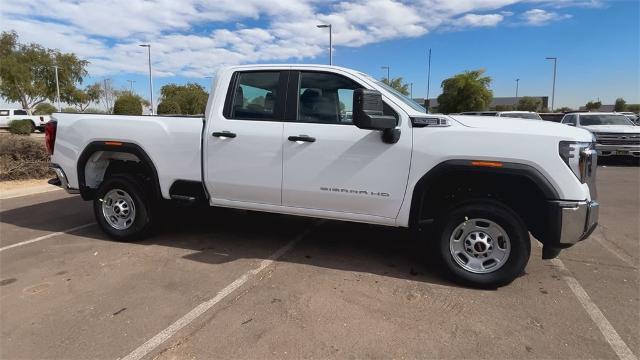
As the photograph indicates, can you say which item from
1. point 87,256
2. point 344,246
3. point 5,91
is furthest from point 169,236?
point 5,91

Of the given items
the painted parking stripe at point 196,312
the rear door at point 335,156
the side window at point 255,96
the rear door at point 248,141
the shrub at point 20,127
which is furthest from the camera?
the shrub at point 20,127

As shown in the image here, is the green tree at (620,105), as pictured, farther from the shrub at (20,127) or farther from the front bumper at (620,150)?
the shrub at (20,127)

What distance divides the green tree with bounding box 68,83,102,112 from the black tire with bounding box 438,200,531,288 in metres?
49.6

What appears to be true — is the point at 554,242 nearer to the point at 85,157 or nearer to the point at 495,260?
the point at 495,260

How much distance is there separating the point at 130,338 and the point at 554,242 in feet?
11.3

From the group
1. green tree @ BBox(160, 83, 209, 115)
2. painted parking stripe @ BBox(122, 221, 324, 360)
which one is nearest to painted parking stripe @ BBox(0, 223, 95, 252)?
painted parking stripe @ BBox(122, 221, 324, 360)

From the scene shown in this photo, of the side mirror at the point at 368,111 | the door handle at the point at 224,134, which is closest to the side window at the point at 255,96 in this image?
the door handle at the point at 224,134

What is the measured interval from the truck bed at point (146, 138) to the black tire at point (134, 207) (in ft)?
1.15

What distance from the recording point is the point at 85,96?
51.9 m

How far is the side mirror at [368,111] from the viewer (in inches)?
148

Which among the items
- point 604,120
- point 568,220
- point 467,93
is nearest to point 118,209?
point 568,220

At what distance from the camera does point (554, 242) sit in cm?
374

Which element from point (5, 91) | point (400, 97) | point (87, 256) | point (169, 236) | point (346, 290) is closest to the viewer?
point (346, 290)

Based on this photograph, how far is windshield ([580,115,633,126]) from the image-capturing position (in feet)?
49.3
